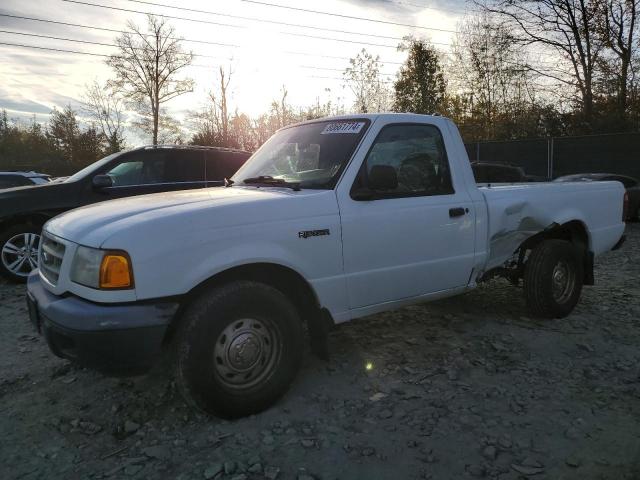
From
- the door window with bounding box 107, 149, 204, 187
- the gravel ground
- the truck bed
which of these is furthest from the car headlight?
the door window with bounding box 107, 149, 204, 187

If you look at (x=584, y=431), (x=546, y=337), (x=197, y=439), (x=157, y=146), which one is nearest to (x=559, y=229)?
(x=546, y=337)

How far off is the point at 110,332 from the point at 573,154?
1848 centimetres

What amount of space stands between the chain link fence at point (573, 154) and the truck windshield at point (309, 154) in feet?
52.0

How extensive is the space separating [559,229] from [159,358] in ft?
13.3

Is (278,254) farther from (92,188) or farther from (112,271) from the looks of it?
(92,188)

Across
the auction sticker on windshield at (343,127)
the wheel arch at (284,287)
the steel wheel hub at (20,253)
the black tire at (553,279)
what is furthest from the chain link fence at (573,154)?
the steel wheel hub at (20,253)

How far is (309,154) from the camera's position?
371cm

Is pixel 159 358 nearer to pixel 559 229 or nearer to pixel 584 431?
pixel 584 431

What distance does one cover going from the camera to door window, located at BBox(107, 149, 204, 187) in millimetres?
6758

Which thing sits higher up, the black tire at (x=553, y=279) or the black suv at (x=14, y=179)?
the black suv at (x=14, y=179)

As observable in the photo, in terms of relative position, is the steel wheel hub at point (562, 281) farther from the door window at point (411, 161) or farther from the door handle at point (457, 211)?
the door window at point (411, 161)

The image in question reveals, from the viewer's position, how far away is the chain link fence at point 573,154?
Answer: 16.1 metres

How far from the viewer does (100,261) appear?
8.44 feet

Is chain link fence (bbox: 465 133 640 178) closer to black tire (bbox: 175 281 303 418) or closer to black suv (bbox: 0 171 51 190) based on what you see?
black suv (bbox: 0 171 51 190)
